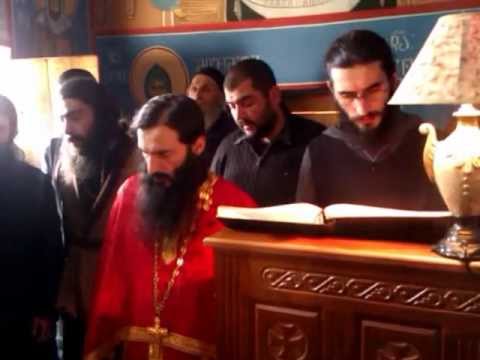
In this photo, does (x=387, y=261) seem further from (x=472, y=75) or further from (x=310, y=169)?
(x=310, y=169)

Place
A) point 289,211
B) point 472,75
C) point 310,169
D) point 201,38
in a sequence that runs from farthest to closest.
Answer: point 201,38, point 310,169, point 289,211, point 472,75

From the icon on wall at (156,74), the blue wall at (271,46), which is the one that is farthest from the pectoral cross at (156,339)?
the icon on wall at (156,74)

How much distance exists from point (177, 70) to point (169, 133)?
202 cm

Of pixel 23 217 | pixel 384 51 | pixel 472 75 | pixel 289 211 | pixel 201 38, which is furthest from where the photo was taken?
pixel 201 38

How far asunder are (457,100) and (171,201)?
3.36 ft

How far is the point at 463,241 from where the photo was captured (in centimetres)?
139

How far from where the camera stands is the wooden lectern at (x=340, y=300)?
1406 millimetres

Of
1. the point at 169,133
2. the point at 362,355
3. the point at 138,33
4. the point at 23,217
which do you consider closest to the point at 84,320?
the point at 23,217

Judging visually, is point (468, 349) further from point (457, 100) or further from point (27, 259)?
point (27, 259)

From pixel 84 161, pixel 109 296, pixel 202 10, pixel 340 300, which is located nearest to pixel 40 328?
pixel 109 296

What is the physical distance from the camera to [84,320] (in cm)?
287

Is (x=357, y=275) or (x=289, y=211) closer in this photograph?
(x=357, y=275)

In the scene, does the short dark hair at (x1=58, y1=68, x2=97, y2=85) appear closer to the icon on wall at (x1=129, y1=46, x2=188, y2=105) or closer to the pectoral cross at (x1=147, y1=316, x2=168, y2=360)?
the icon on wall at (x1=129, y1=46, x2=188, y2=105)

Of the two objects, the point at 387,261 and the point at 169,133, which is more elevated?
the point at 169,133
